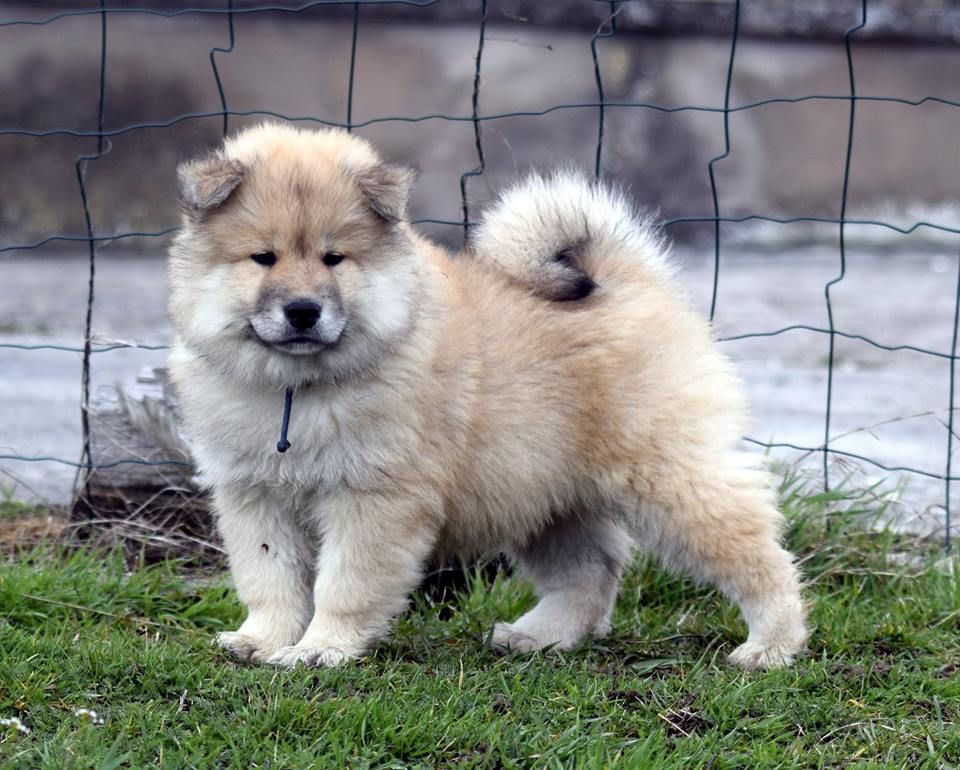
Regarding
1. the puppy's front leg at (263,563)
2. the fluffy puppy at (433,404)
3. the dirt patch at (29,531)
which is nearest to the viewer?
the fluffy puppy at (433,404)

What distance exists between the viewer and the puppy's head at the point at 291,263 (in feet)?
10.5

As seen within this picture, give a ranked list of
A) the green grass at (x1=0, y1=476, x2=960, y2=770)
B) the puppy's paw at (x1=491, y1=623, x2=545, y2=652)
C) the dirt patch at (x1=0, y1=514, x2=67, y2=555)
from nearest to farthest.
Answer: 1. the green grass at (x1=0, y1=476, x2=960, y2=770)
2. the puppy's paw at (x1=491, y1=623, x2=545, y2=652)
3. the dirt patch at (x1=0, y1=514, x2=67, y2=555)

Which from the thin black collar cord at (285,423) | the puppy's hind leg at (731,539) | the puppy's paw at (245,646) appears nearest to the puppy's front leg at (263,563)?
the puppy's paw at (245,646)

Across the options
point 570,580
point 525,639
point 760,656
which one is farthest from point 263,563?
point 760,656

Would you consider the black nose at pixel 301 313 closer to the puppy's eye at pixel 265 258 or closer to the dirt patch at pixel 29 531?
the puppy's eye at pixel 265 258

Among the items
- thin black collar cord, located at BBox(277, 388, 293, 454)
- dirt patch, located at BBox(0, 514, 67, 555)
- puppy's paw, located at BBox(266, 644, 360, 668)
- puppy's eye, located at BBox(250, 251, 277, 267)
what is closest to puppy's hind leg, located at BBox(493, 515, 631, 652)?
puppy's paw, located at BBox(266, 644, 360, 668)

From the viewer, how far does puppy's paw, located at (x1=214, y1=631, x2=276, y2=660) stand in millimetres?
3467

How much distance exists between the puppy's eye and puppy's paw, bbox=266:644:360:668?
3.27 feet

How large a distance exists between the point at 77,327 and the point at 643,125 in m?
5.37

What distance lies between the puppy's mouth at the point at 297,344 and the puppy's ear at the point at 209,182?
320mm

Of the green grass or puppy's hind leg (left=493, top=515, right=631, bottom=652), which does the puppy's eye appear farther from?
puppy's hind leg (left=493, top=515, right=631, bottom=652)

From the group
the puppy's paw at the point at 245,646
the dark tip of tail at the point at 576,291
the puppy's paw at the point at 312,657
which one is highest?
the dark tip of tail at the point at 576,291

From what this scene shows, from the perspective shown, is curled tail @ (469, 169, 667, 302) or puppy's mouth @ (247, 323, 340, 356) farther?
curled tail @ (469, 169, 667, 302)

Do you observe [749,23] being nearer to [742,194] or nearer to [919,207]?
[742,194]
